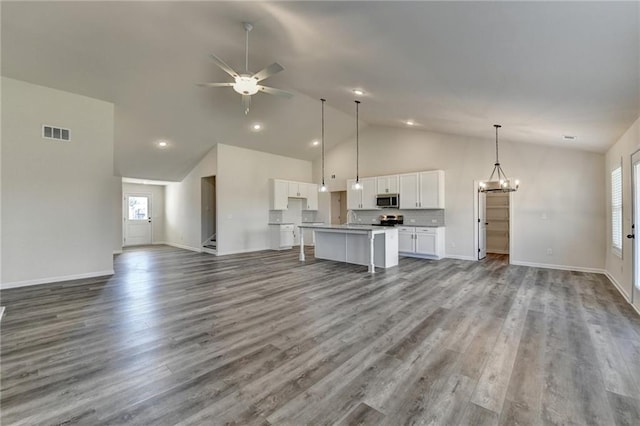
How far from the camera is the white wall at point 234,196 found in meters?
8.00

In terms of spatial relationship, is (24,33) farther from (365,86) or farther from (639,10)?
(639,10)

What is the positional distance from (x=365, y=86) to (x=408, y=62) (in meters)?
1.34

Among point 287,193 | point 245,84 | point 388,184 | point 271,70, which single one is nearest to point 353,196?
point 388,184

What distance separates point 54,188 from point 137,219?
6.35m

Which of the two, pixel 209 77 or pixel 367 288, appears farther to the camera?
pixel 209 77

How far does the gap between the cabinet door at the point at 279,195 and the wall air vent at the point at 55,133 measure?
5103 mm

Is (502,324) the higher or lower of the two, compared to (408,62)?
lower

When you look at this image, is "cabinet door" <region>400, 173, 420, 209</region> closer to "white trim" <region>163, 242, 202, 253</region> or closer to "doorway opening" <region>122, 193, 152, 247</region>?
"white trim" <region>163, 242, 202, 253</region>

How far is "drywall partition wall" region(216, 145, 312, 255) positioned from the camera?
7984 mm

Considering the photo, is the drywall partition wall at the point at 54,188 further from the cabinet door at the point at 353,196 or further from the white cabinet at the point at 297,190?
the cabinet door at the point at 353,196

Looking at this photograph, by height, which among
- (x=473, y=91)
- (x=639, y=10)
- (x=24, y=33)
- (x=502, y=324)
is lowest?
(x=502, y=324)

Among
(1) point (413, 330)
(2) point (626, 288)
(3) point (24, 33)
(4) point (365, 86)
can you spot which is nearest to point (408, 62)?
(4) point (365, 86)

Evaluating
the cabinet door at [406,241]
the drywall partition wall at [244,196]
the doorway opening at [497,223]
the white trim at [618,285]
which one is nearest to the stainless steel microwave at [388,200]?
the cabinet door at [406,241]

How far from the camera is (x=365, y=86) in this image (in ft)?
14.5
